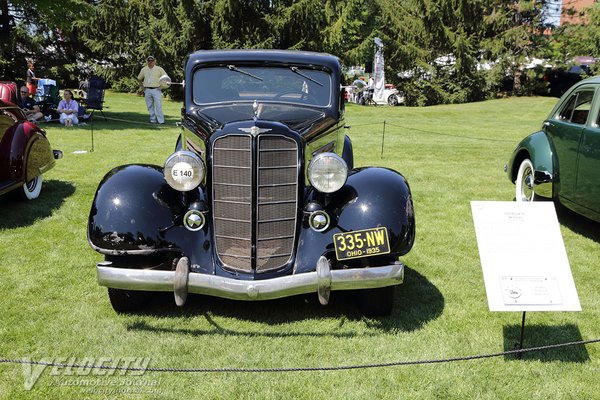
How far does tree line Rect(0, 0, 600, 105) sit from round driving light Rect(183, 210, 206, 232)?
21815 mm

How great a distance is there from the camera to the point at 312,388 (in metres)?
3.14

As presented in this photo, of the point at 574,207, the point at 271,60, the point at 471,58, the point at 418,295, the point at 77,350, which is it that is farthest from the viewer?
the point at 471,58

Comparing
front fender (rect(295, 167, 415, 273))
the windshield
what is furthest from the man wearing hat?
front fender (rect(295, 167, 415, 273))

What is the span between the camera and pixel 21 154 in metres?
6.49

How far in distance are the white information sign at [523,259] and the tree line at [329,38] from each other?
888 inches

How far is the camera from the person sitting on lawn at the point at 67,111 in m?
14.5

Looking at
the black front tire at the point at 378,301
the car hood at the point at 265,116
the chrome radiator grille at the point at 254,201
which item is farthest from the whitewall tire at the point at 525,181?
the chrome radiator grille at the point at 254,201

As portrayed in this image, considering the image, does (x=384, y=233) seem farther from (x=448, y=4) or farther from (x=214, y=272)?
(x=448, y=4)

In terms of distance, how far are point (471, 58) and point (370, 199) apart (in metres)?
27.1

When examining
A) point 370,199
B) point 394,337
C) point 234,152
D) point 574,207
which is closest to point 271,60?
point 234,152

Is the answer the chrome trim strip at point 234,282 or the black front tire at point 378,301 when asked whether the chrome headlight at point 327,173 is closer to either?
the chrome trim strip at point 234,282

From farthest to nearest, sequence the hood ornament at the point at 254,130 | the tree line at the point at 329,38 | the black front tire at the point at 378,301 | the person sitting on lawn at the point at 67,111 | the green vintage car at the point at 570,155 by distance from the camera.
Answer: the tree line at the point at 329,38 < the person sitting on lawn at the point at 67,111 < the green vintage car at the point at 570,155 < the black front tire at the point at 378,301 < the hood ornament at the point at 254,130

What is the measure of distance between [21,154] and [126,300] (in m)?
3.48

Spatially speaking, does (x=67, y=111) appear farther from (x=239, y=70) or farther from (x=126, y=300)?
(x=126, y=300)
